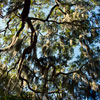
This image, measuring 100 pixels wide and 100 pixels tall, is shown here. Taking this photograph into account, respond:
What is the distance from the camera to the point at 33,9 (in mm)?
6855

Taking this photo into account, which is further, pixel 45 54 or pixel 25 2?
pixel 45 54

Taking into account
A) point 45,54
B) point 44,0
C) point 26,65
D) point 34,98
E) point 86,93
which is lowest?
point 34,98

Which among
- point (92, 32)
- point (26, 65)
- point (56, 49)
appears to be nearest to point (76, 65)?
point (56, 49)

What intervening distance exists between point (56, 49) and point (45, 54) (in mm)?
966

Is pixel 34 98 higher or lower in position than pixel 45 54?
lower

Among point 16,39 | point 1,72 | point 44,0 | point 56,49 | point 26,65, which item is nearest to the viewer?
point 16,39

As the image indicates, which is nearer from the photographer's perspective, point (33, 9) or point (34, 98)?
point (34, 98)

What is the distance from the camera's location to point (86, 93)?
5176mm

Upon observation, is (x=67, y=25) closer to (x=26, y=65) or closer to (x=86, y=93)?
(x=26, y=65)

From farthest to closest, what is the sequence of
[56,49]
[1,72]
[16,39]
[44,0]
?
[44,0] < [56,49] < [1,72] < [16,39]

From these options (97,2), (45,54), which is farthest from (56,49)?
(97,2)

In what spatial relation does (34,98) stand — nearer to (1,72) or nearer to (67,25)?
(1,72)

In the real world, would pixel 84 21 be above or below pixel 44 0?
below

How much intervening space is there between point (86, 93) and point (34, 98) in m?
2.07
